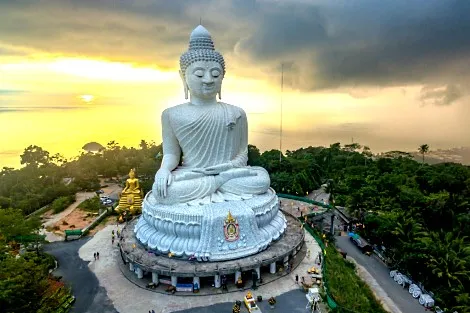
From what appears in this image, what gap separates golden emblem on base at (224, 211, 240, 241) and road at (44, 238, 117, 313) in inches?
211

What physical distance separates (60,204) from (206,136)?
48.0ft

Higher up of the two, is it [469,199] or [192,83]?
[192,83]

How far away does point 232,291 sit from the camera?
15305 millimetres

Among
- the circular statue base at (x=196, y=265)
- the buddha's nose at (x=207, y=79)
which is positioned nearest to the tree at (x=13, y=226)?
the circular statue base at (x=196, y=265)

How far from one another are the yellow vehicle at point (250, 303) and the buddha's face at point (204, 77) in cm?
983

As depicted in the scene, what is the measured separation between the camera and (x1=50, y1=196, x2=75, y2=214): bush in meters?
26.9

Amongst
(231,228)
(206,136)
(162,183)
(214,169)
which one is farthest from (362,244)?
(162,183)

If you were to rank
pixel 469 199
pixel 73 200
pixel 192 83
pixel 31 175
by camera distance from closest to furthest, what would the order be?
pixel 192 83
pixel 469 199
pixel 73 200
pixel 31 175

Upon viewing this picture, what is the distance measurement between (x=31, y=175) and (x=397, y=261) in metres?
29.5

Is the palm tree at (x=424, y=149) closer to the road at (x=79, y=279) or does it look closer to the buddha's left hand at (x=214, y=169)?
the buddha's left hand at (x=214, y=169)

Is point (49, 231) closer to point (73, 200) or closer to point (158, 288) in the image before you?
point (73, 200)

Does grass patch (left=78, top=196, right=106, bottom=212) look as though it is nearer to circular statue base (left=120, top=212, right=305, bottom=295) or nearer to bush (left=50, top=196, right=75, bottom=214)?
bush (left=50, top=196, right=75, bottom=214)

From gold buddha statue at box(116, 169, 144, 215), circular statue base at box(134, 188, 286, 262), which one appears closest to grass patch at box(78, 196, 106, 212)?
gold buddha statue at box(116, 169, 144, 215)

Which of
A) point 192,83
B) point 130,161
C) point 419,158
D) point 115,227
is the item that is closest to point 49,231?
point 115,227
